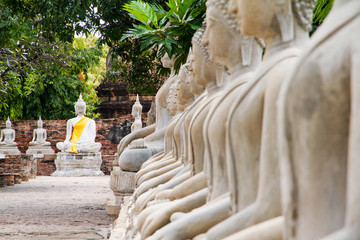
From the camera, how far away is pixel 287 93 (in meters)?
1.21

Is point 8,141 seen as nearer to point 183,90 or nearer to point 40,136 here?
point 40,136

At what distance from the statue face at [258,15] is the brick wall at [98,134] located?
57.3 ft

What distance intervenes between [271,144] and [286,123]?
0.40m

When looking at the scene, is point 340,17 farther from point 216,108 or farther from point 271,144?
point 216,108

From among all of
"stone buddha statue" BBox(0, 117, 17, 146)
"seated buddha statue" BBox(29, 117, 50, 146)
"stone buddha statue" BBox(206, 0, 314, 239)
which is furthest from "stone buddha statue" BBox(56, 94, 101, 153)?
"stone buddha statue" BBox(206, 0, 314, 239)

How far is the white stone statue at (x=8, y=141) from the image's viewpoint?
2000 centimetres

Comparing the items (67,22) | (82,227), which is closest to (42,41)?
(67,22)

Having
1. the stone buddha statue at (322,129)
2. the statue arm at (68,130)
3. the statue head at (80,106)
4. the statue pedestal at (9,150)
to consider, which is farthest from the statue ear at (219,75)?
the statue pedestal at (9,150)

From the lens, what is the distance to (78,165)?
1834 centimetres

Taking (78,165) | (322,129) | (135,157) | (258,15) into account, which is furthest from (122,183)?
(78,165)

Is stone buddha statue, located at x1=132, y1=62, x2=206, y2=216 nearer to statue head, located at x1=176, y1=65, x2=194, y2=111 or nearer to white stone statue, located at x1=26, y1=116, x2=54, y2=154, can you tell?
statue head, located at x1=176, y1=65, x2=194, y2=111

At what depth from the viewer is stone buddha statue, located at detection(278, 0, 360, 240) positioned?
3.59ft

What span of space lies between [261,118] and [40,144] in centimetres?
1884

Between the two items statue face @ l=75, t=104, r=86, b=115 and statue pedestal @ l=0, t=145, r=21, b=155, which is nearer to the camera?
statue face @ l=75, t=104, r=86, b=115
